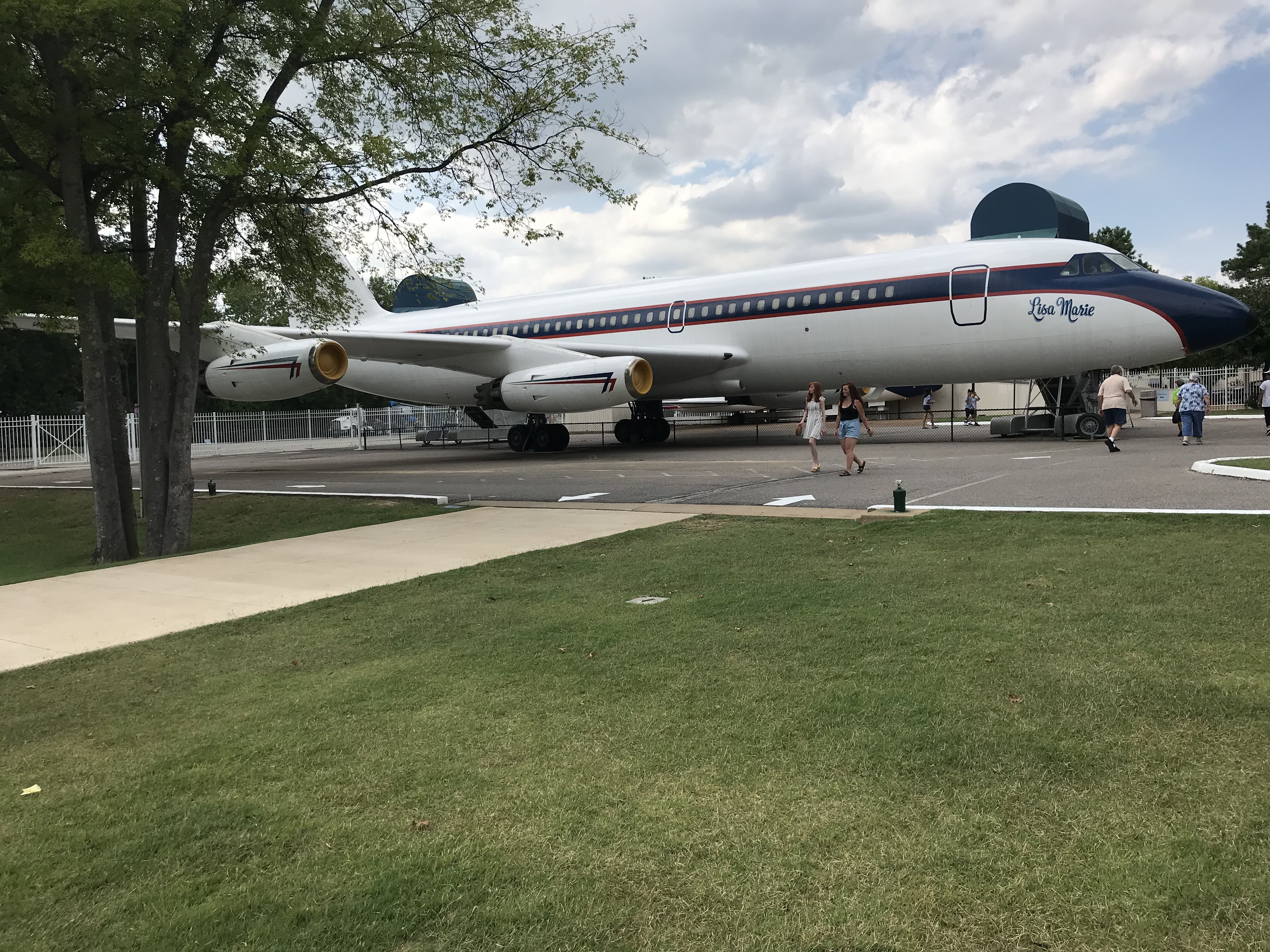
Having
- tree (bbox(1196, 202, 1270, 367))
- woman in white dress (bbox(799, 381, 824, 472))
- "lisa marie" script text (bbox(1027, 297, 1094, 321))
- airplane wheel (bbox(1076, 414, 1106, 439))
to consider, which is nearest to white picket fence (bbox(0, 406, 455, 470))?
woman in white dress (bbox(799, 381, 824, 472))

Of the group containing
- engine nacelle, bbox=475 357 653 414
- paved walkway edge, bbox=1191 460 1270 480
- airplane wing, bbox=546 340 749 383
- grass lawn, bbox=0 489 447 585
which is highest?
airplane wing, bbox=546 340 749 383

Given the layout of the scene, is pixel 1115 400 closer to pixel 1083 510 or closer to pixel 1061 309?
pixel 1061 309

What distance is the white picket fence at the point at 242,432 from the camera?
3075 cm

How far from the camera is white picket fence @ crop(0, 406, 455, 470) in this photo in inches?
1211

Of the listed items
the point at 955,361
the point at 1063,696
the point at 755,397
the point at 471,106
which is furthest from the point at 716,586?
the point at 755,397

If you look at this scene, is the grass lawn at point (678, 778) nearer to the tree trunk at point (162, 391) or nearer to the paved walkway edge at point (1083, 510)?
the paved walkway edge at point (1083, 510)

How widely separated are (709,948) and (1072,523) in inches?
253

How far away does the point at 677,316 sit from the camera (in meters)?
21.9

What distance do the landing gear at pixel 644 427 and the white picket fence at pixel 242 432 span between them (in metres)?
12.3

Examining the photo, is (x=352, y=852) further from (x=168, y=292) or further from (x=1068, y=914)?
(x=168, y=292)

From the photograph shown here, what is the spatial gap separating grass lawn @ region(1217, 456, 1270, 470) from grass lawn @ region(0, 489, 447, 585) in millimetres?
9981

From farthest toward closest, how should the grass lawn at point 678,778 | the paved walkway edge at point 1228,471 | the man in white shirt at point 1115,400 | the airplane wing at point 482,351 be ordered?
the airplane wing at point 482,351
the man in white shirt at point 1115,400
the paved walkway edge at point 1228,471
the grass lawn at point 678,778

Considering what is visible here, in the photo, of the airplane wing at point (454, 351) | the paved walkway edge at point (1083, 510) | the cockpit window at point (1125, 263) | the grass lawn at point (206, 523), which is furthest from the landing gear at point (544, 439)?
the paved walkway edge at point (1083, 510)

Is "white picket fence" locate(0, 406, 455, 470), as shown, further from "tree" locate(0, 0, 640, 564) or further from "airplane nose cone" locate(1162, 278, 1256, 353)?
"airplane nose cone" locate(1162, 278, 1256, 353)
